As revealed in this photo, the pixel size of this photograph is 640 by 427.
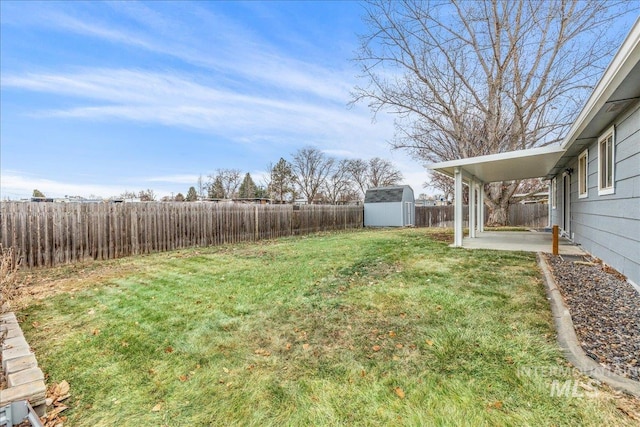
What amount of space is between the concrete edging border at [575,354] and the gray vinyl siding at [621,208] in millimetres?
1511

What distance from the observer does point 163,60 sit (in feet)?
36.0

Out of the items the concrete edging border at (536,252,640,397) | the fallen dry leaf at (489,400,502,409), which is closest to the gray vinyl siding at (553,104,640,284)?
the concrete edging border at (536,252,640,397)

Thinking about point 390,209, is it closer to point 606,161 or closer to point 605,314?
point 606,161

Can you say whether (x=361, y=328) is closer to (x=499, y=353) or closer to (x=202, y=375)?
(x=499, y=353)

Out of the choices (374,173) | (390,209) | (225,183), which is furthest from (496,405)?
(225,183)

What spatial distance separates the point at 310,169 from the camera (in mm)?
37594

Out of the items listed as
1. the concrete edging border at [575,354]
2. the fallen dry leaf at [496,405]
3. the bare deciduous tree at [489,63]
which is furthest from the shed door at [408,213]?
the fallen dry leaf at [496,405]

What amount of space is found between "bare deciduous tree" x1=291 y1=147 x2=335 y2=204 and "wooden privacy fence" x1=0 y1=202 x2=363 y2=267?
83.1 feet

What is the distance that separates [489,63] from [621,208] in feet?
31.7

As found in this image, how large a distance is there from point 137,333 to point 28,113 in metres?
13.6

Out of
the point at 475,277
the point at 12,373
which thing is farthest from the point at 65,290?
the point at 475,277

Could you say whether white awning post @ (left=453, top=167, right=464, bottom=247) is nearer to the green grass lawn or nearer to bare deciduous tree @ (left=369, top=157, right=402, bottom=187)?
the green grass lawn

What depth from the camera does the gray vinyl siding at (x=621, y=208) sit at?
3906mm

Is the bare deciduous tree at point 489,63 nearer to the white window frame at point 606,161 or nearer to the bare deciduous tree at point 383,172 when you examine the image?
the white window frame at point 606,161
